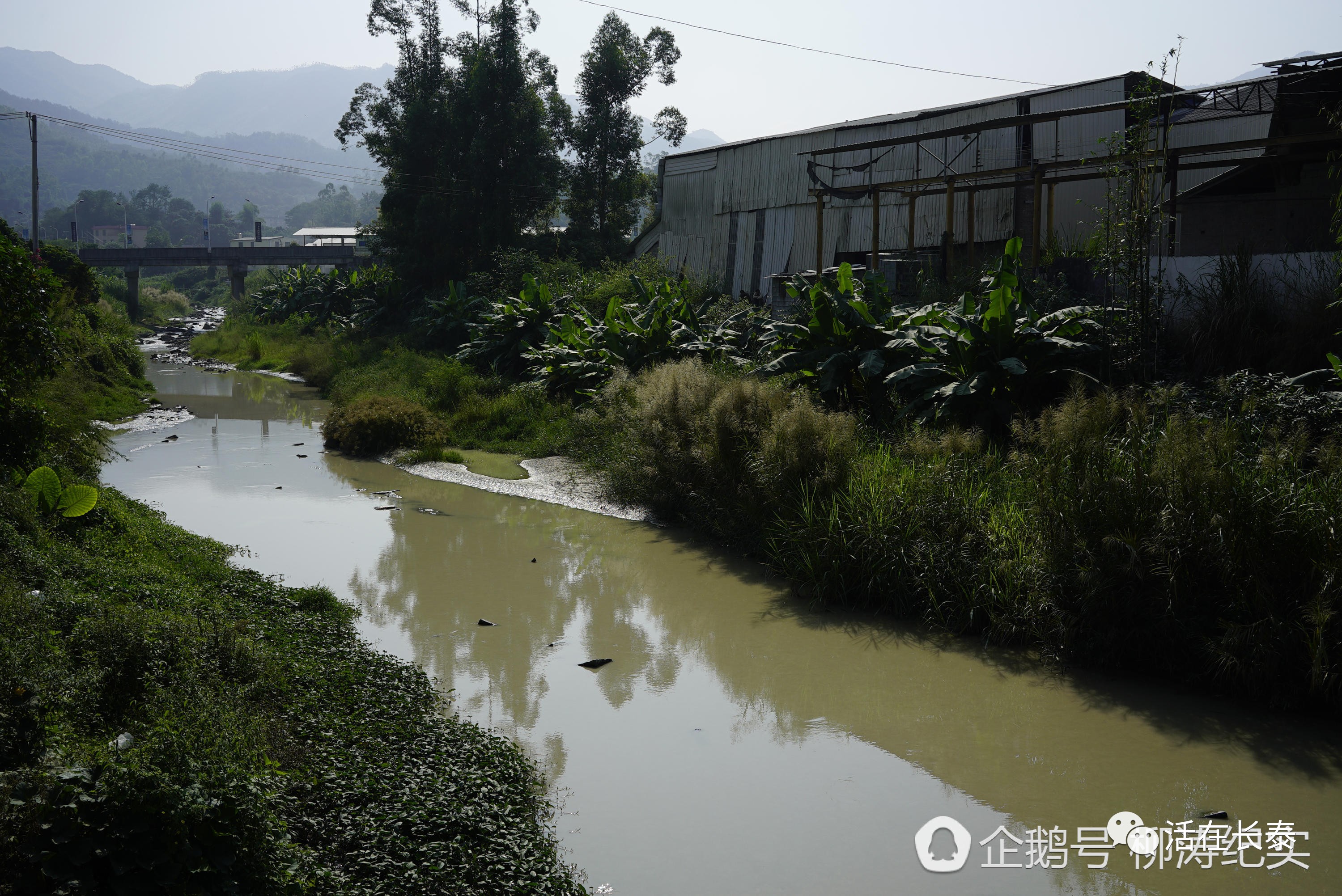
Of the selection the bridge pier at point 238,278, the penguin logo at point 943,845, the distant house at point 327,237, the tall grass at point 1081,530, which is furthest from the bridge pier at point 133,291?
the penguin logo at point 943,845

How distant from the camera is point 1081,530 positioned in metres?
6.47

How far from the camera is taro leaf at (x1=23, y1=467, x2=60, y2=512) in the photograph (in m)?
7.29

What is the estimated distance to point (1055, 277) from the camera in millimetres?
11734

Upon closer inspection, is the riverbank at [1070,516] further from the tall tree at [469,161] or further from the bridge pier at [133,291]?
the bridge pier at [133,291]

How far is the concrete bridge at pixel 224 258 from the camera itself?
48.2 metres

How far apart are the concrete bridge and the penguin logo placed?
151 ft

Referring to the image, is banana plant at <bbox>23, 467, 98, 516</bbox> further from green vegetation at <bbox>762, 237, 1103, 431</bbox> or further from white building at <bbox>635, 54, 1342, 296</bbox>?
white building at <bbox>635, 54, 1342, 296</bbox>

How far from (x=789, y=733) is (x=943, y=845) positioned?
56.8 inches

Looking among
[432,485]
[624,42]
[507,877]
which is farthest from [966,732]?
[624,42]

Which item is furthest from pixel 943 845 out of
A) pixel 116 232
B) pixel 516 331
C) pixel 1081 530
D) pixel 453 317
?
pixel 116 232

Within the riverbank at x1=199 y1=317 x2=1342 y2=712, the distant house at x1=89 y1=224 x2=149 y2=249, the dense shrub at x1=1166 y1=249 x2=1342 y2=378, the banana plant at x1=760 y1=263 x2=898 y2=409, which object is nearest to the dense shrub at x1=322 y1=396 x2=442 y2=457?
the riverbank at x1=199 y1=317 x2=1342 y2=712

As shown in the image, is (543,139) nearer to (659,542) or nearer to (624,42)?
(624,42)

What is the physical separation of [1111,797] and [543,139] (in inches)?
1142

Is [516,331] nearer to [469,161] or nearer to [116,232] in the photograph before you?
[469,161]
